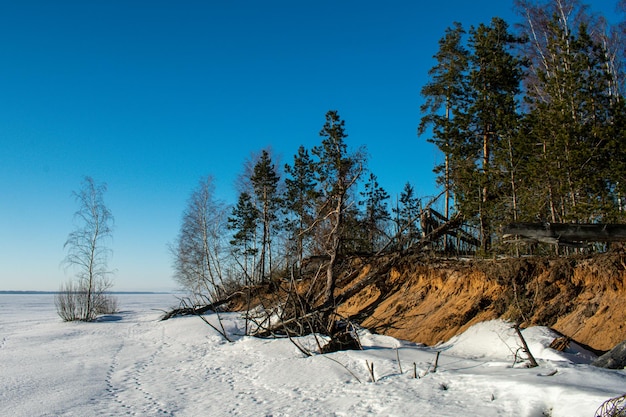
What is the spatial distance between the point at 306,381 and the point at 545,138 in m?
9.44

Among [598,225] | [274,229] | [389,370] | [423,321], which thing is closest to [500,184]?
[423,321]

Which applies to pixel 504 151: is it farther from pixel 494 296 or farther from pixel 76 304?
pixel 76 304

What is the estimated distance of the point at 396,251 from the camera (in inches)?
594

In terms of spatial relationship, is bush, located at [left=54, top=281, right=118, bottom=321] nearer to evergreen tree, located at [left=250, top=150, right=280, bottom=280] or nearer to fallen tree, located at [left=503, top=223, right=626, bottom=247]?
evergreen tree, located at [left=250, top=150, right=280, bottom=280]

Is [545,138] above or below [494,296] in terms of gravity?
above

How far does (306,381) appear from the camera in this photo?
763 centimetres

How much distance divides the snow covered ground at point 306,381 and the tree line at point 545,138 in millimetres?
4384

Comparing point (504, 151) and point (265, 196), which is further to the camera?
point (265, 196)

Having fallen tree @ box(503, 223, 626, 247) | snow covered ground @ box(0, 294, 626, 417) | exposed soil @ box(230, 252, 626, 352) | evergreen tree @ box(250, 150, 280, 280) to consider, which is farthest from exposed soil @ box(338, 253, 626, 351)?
evergreen tree @ box(250, 150, 280, 280)

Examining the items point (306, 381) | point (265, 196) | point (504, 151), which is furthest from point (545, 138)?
point (265, 196)

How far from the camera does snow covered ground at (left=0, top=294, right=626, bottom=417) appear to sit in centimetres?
539

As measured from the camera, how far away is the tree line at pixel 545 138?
11.3 metres

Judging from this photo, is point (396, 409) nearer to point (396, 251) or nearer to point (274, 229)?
point (396, 251)

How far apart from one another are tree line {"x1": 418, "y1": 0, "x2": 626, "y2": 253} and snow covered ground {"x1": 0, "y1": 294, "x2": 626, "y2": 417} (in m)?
4.38
